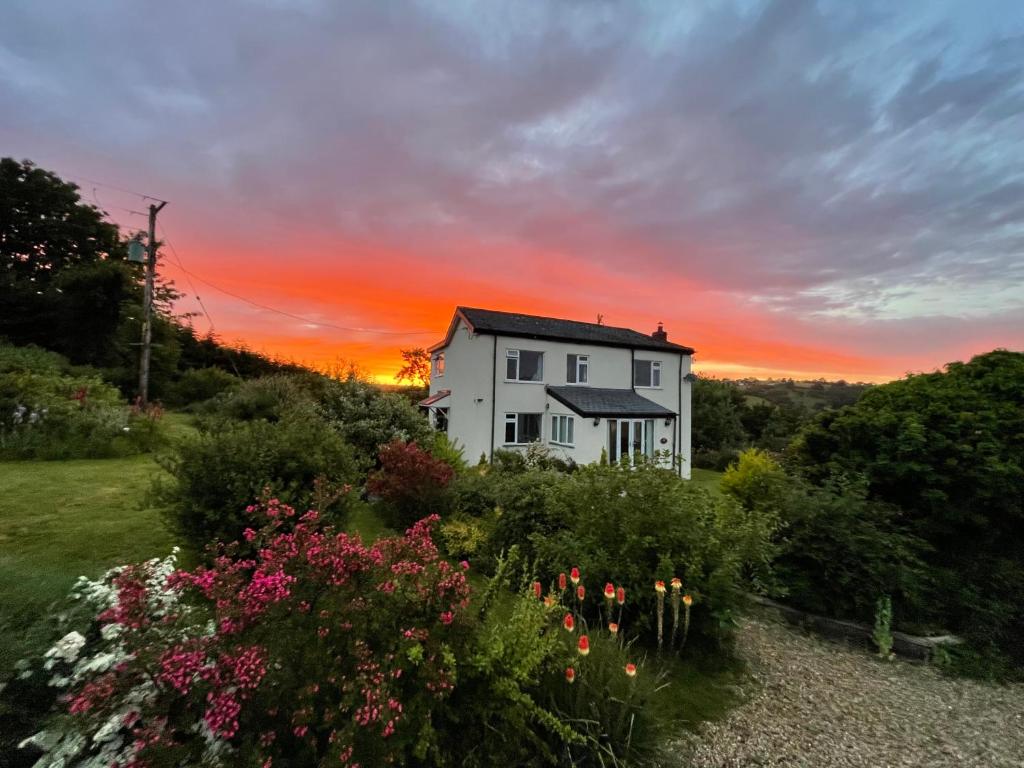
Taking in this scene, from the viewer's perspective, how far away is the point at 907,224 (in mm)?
10633

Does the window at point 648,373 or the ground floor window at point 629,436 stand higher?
the window at point 648,373

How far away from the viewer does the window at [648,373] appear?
2116 cm

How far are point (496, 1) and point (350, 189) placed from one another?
5.31 metres

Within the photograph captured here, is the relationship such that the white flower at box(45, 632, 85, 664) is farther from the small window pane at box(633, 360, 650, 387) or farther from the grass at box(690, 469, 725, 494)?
the small window pane at box(633, 360, 650, 387)

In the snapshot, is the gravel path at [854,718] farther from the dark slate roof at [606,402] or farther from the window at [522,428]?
the window at [522,428]

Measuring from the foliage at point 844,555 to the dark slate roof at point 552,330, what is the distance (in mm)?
13387

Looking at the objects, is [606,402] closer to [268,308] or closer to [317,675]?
[317,675]

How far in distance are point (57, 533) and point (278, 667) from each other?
17.2ft

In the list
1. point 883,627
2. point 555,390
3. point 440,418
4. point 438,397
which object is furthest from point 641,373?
point 883,627

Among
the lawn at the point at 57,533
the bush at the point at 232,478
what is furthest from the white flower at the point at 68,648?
the bush at the point at 232,478

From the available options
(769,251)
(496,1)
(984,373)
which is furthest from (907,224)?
(496,1)

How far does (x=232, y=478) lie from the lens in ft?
14.0

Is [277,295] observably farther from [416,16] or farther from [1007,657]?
[1007,657]

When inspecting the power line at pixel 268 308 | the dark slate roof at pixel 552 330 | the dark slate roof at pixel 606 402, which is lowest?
the dark slate roof at pixel 606 402
